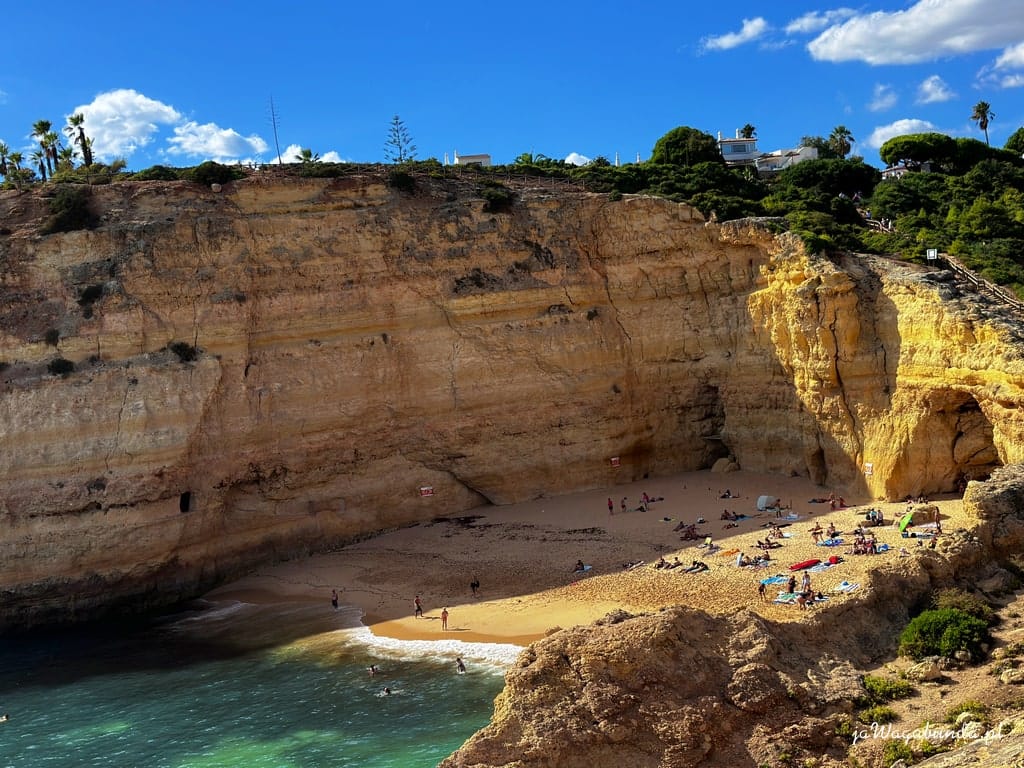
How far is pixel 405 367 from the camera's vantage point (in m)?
35.2

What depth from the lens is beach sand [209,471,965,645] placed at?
24.7 meters

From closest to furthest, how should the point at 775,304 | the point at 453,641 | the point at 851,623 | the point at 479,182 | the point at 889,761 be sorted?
the point at 889,761
the point at 851,623
the point at 453,641
the point at 775,304
the point at 479,182

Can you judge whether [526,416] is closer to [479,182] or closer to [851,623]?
[479,182]

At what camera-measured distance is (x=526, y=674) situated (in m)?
15.5

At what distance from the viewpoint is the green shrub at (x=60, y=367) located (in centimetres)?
3069

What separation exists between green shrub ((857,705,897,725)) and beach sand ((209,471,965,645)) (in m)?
3.88

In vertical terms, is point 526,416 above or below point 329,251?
below

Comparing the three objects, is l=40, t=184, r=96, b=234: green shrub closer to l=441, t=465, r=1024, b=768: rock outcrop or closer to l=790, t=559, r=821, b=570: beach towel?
l=441, t=465, r=1024, b=768: rock outcrop

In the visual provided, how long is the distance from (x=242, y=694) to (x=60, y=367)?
1480 cm

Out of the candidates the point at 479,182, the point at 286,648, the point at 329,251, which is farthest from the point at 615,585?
the point at 479,182

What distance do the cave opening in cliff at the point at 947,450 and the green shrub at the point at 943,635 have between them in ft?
35.5

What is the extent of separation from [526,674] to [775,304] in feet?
72.9

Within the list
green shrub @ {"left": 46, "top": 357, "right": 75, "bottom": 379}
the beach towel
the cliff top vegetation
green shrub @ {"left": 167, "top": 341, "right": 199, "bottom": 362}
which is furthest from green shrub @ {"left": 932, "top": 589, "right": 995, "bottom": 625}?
green shrub @ {"left": 46, "top": 357, "right": 75, "bottom": 379}

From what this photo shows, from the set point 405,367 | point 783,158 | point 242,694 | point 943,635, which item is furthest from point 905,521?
point 783,158
